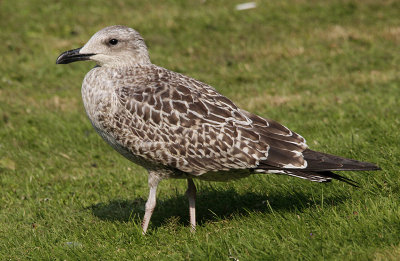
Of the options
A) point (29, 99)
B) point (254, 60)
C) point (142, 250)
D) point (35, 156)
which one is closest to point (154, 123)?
point (142, 250)

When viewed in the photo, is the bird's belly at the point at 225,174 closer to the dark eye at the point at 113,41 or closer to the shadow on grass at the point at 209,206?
the shadow on grass at the point at 209,206

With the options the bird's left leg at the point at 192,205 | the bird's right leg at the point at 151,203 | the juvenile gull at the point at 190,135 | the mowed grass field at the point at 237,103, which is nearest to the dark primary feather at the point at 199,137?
the juvenile gull at the point at 190,135

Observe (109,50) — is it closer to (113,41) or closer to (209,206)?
(113,41)

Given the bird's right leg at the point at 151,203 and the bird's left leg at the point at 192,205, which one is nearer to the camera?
the bird's right leg at the point at 151,203

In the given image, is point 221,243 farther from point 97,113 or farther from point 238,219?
point 97,113

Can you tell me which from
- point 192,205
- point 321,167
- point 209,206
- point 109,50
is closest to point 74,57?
point 109,50

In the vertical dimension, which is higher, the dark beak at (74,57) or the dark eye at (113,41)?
the dark eye at (113,41)

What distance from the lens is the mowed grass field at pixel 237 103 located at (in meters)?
5.44

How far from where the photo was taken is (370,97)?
396 inches

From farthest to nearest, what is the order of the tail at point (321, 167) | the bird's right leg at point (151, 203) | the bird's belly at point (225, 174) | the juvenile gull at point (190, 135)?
the bird's right leg at point (151, 203) → the bird's belly at point (225, 174) → the juvenile gull at point (190, 135) → the tail at point (321, 167)

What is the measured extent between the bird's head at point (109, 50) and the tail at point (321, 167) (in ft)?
6.45

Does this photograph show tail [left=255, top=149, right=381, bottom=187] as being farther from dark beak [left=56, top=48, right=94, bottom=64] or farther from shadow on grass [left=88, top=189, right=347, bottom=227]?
dark beak [left=56, top=48, right=94, bottom=64]

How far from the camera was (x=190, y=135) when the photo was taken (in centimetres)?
587

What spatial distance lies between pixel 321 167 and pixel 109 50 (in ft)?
8.65
